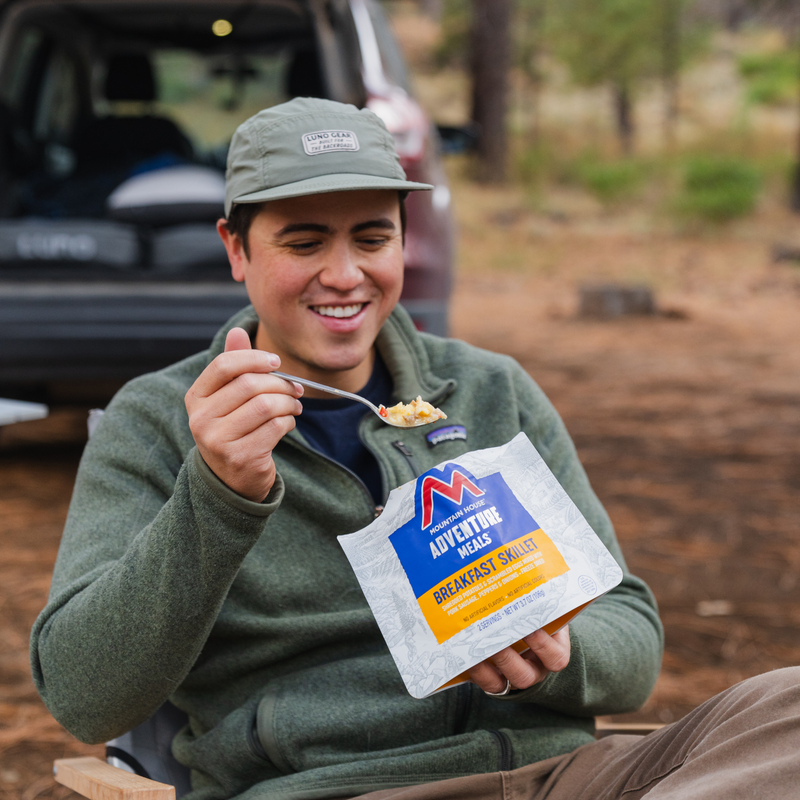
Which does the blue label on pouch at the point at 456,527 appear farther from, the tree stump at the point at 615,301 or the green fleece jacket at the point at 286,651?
the tree stump at the point at 615,301

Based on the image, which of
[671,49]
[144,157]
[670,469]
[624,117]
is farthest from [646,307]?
[624,117]

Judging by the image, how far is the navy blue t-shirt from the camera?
1652mm

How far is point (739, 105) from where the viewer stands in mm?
24047

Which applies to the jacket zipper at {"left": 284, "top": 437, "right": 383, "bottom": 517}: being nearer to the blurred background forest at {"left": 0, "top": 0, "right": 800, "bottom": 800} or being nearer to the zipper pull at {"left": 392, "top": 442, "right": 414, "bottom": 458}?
the zipper pull at {"left": 392, "top": 442, "right": 414, "bottom": 458}

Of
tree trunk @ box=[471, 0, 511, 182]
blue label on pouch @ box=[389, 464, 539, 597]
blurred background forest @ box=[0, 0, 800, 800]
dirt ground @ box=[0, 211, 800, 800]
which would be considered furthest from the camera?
tree trunk @ box=[471, 0, 511, 182]

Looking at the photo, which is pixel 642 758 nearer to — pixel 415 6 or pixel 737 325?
pixel 737 325

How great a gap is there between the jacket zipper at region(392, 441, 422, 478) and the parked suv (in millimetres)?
1707

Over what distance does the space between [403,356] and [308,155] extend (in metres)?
0.41

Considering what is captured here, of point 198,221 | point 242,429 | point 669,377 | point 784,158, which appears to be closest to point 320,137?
point 242,429

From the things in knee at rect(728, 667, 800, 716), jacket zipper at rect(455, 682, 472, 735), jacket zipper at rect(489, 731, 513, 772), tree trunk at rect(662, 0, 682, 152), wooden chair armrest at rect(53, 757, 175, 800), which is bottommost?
tree trunk at rect(662, 0, 682, 152)

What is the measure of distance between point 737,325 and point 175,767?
7839mm

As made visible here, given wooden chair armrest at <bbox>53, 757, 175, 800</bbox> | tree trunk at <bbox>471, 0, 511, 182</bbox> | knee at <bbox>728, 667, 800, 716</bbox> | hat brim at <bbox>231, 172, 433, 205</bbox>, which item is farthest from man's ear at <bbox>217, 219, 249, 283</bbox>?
tree trunk at <bbox>471, 0, 511, 182</bbox>

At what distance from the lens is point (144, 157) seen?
477 centimetres

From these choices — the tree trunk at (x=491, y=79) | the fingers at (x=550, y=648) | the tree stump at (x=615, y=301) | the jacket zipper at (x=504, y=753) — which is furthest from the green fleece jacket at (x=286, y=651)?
the tree trunk at (x=491, y=79)
